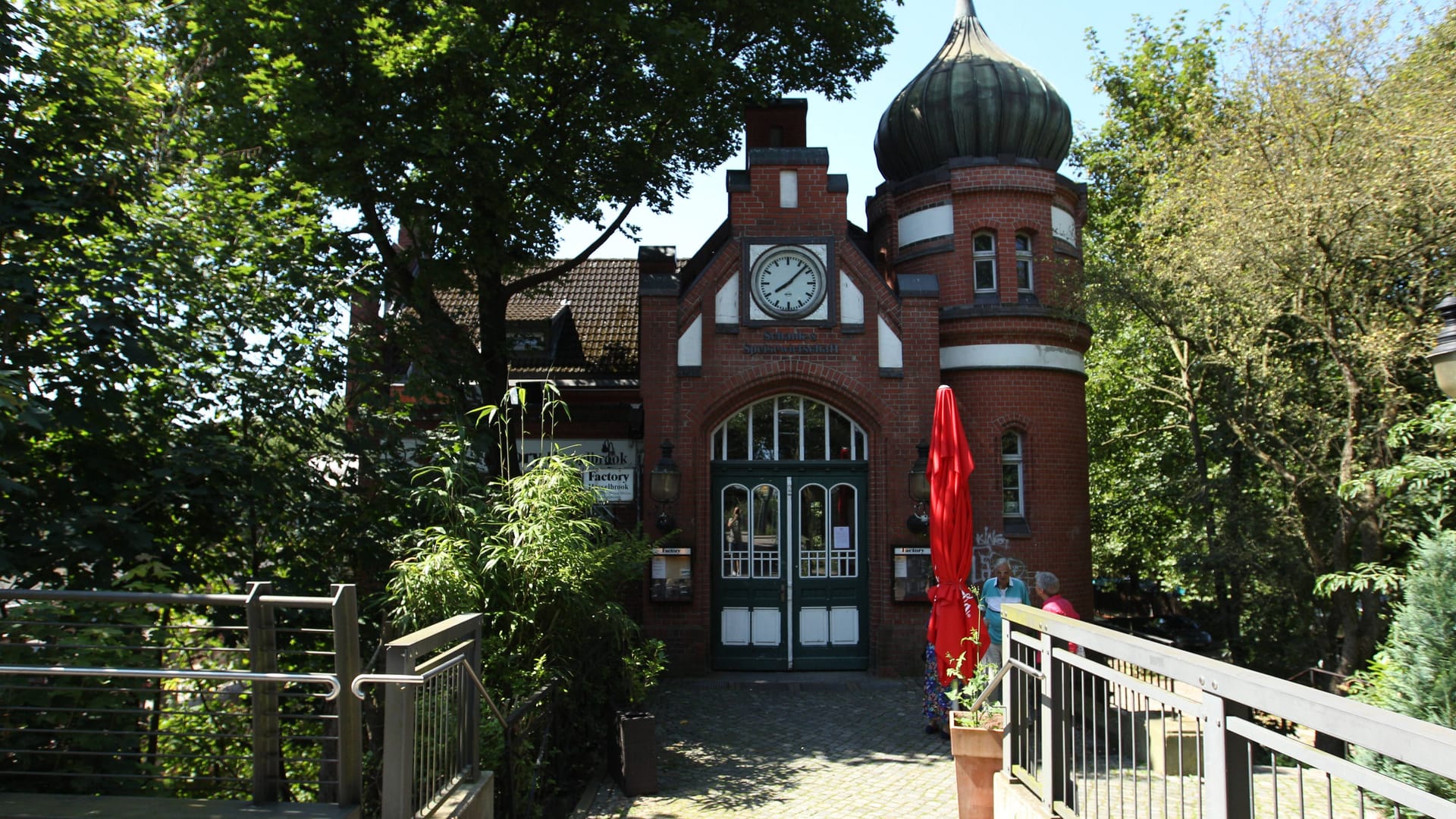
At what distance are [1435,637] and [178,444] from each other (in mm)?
8534

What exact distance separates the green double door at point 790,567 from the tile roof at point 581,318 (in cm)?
304

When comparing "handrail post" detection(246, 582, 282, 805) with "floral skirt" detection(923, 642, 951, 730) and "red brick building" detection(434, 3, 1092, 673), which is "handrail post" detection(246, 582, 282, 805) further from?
"red brick building" detection(434, 3, 1092, 673)

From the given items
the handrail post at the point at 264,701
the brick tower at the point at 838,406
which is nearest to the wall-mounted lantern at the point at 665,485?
the brick tower at the point at 838,406

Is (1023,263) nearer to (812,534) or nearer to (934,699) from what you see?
(812,534)

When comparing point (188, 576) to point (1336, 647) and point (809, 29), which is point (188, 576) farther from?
point (1336, 647)

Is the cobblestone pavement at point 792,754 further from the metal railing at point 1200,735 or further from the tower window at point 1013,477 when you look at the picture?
the tower window at point 1013,477

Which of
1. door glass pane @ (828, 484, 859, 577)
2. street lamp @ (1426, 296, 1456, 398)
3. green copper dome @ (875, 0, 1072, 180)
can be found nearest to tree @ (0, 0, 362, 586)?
door glass pane @ (828, 484, 859, 577)

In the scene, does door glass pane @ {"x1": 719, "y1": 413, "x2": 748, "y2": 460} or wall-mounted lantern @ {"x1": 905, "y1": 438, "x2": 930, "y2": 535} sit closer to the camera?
wall-mounted lantern @ {"x1": 905, "y1": 438, "x2": 930, "y2": 535}

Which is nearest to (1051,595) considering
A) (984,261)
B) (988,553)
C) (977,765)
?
(977,765)

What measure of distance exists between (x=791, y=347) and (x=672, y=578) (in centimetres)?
343

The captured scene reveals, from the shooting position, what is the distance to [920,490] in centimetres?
1297

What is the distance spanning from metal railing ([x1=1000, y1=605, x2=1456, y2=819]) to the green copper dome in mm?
→ 9736

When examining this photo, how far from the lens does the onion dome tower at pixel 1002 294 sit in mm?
13914

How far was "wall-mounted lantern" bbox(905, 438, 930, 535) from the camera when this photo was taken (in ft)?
42.5
